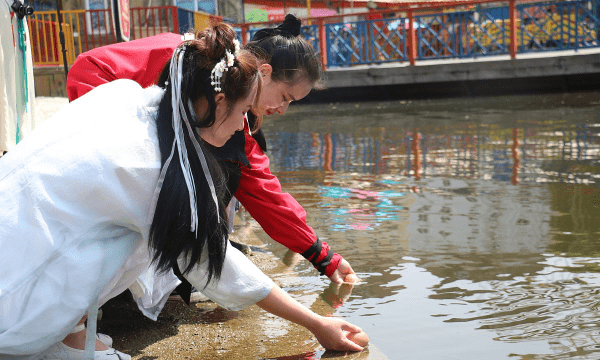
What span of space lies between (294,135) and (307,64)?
5701 mm

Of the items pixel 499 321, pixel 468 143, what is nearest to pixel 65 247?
pixel 499 321

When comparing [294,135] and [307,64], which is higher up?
[307,64]

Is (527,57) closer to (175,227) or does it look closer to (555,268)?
(555,268)

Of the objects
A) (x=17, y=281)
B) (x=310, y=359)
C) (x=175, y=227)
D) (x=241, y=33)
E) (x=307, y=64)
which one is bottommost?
(x=310, y=359)

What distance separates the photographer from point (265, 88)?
105 inches

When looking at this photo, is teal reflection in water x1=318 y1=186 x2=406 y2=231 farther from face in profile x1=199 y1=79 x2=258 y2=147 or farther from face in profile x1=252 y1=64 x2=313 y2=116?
face in profile x1=199 y1=79 x2=258 y2=147

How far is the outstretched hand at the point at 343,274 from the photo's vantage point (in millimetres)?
2826

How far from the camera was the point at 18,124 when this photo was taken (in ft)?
13.4

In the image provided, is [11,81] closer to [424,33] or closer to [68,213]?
[68,213]

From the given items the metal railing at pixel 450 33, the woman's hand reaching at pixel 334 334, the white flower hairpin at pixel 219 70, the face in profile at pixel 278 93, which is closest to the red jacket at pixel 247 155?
the face in profile at pixel 278 93

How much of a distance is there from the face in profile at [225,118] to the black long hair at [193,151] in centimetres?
1

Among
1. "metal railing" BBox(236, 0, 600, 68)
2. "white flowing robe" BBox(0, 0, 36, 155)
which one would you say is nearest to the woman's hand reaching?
"white flowing robe" BBox(0, 0, 36, 155)

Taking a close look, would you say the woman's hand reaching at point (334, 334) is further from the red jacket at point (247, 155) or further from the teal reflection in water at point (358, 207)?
the teal reflection in water at point (358, 207)

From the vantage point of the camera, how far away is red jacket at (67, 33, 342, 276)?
269 centimetres
